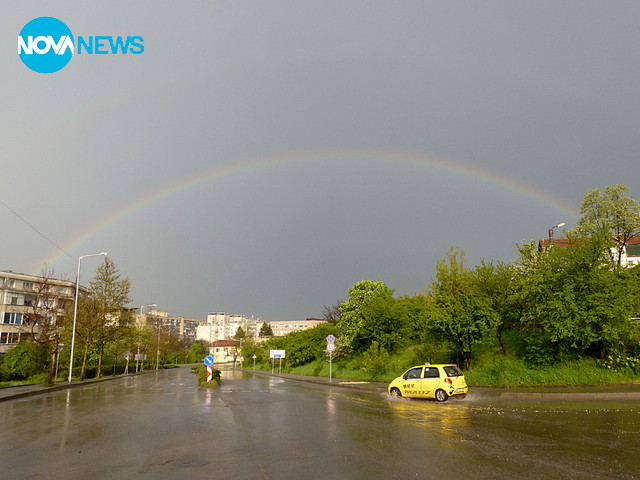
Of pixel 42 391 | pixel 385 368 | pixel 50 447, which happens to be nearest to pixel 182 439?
pixel 50 447

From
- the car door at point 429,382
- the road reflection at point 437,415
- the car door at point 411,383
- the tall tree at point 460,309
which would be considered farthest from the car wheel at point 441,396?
the tall tree at point 460,309

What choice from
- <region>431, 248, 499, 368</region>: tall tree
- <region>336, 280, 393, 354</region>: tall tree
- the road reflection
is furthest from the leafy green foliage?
the road reflection

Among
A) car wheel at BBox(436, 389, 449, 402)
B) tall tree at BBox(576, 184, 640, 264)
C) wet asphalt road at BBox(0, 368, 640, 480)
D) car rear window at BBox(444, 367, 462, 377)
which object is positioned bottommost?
car wheel at BBox(436, 389, 449, 402)

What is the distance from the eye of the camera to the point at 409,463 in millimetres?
7418

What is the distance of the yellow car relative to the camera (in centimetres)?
1850

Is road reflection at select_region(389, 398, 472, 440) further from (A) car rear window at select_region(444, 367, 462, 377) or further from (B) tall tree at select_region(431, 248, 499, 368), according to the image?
(B) tall tree at select_region(431, 248, 499, 368)

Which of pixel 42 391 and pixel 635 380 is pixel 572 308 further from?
pixel 42 391

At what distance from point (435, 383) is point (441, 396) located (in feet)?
1.80

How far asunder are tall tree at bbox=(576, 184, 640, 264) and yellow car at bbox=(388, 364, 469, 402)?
2839 cm

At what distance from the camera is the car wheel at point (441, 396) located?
60.5ft

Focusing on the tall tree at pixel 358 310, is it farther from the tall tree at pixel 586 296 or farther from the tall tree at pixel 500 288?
the tall tree at pixel 586 296

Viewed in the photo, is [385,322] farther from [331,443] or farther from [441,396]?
[331,443]

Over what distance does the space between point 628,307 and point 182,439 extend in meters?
20.9

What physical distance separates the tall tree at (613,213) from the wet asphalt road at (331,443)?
3054 cm
